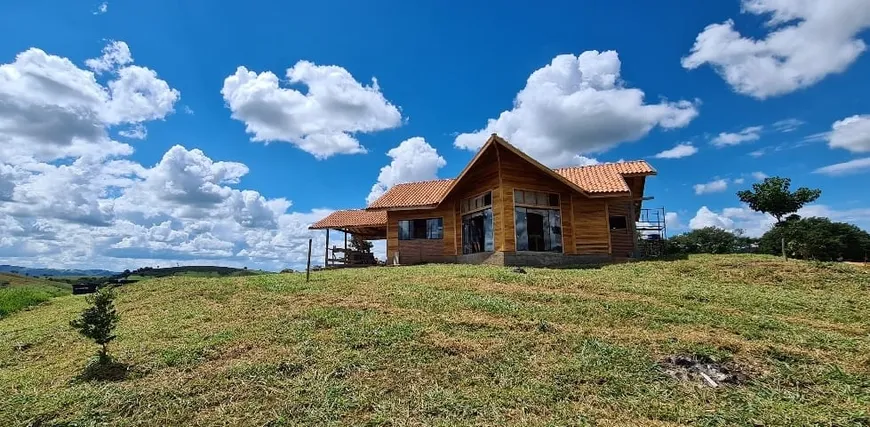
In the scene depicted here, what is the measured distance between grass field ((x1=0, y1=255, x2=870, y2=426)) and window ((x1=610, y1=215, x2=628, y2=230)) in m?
9.45

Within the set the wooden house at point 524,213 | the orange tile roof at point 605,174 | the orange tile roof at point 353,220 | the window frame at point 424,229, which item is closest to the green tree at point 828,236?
the orange tile roof at point 605,174

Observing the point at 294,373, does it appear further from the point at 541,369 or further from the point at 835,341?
the point at 835,341

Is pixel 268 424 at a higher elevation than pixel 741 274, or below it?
below

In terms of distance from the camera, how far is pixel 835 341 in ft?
25.8

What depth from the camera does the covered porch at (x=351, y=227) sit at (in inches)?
1088

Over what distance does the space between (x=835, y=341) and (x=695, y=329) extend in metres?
2.06

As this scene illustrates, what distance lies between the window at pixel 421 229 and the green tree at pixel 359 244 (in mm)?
7050

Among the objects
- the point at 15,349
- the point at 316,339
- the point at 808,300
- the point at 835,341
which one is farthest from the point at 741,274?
the point at 15,349

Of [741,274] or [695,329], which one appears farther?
[741,274]

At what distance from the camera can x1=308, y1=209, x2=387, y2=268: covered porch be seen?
90.6ft

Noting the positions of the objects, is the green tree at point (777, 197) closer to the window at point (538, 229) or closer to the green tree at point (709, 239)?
the green tree at point (709, 239)

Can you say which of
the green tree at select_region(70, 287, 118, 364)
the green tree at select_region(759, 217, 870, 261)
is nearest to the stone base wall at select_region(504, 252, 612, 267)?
the green tree at select_region(70, 287, 118, 364)

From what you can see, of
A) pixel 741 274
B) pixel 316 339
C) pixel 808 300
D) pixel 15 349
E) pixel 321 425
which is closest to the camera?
pixel 321 425

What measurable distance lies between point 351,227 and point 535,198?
13.1 m
